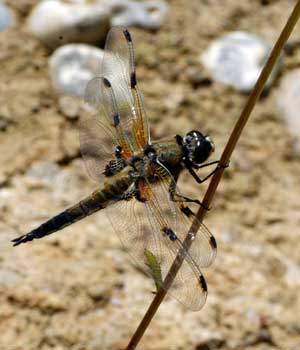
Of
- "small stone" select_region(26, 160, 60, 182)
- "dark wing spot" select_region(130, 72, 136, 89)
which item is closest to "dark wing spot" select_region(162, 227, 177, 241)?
"dark wing spot" select_region(130, 72, 136, 89)

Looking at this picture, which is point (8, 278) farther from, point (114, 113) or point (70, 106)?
point (70, 106)

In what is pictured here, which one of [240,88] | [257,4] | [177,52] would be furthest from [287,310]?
[257,4]

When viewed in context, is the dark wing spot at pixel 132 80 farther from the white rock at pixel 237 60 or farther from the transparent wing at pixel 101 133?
the white rock at pixel 237 60

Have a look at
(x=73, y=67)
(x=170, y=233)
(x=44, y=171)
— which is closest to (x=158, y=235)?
(x=170, y=233)

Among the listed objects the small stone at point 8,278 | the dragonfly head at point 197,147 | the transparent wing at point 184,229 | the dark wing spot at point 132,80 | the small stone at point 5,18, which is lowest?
the small stone at point 8,278

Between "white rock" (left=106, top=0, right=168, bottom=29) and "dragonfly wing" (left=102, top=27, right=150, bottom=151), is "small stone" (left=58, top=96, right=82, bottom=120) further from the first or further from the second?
"dragonfly wing" (left=102, top=27, right=150, bottom=151)

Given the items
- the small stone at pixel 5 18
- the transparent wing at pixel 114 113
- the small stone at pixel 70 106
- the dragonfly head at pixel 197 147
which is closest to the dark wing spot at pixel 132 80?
the transparent wing at pixel 114 113
